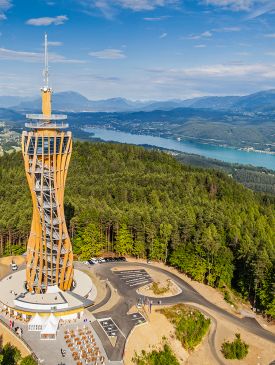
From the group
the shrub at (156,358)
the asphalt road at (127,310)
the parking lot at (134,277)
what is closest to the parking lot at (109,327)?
the asphalt road at (127,310)

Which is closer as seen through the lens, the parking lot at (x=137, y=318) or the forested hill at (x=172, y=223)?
the parking lot at (x=137, y=318)

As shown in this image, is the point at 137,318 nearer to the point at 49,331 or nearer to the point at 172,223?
the point at 49,331

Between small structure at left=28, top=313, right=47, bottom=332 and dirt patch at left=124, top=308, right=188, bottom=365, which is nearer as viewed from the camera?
dirt patch at left=124, top=308, right=188, bottom=365

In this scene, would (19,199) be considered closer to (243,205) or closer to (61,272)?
(61,272)

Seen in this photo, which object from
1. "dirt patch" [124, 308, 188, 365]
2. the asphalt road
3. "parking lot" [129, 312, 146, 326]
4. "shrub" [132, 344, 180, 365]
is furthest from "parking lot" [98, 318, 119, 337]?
"shrub" [132, 344, 180, 365]

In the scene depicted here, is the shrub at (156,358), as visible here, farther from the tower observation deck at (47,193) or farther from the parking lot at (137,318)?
the tower observation deck at (47,193)

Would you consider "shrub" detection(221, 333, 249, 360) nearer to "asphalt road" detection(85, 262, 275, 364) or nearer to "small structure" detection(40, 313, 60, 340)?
"asphalt road" detection(85, 262, 275, 364)
